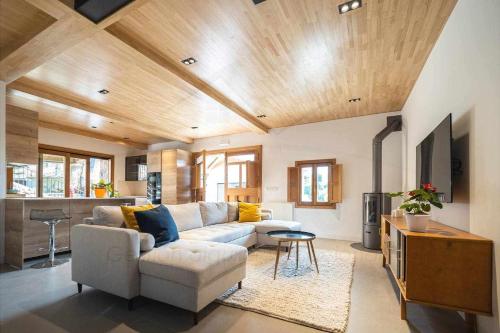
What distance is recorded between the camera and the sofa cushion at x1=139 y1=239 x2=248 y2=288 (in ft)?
6.31

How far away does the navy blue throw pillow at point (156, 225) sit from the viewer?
261 cm

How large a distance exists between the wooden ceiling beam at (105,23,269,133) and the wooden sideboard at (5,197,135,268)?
8.44 ft

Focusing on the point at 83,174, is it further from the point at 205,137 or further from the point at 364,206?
the point at 364,206

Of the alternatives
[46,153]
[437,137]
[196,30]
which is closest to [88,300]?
[196,30]

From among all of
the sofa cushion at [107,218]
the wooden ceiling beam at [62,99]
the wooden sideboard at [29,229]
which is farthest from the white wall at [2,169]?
the sofa cushion at [107,218]

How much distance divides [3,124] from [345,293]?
478cm

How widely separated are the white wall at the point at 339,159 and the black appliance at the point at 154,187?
3.26 meters

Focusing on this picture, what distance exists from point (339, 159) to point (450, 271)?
3.91 metres

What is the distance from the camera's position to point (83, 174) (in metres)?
6.89

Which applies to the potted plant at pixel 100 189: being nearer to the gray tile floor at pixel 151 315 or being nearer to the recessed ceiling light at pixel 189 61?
the gray tile floor at pixel 151 315

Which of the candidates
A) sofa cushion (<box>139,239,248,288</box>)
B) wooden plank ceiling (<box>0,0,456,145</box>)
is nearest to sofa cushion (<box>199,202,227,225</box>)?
sofa cushion (<box>139,239,248,288</box>)

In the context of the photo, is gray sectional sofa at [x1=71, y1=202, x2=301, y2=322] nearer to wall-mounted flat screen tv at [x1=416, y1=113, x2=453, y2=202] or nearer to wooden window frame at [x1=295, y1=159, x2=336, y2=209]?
wall-mounted flat screen tv at [x1=416, y1=113, x2=453, y2=202]

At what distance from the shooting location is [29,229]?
3.44 meters

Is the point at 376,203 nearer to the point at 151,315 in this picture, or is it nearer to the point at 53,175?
the point at 151,315
